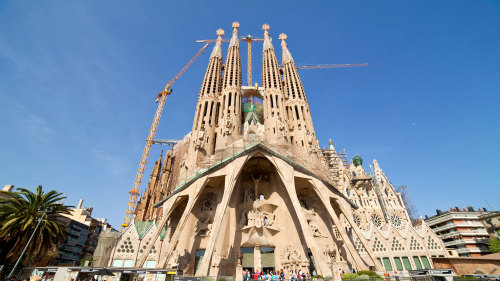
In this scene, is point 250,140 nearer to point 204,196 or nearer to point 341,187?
point 204,196

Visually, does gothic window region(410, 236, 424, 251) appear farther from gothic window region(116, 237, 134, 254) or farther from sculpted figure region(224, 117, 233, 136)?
gothic window region(116, 237, 134, 254)

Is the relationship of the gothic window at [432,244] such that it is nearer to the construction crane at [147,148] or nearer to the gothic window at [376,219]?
the gothic window at [376,219]

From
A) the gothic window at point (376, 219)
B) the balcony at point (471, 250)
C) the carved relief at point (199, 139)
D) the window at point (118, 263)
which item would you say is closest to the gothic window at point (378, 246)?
the gothic window at point (376, 219)

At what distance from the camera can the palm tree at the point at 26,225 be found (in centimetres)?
1854

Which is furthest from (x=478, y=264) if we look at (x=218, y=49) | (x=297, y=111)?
(x=218, y=49)

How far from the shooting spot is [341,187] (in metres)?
41.1

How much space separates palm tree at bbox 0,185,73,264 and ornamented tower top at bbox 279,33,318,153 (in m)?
26.3

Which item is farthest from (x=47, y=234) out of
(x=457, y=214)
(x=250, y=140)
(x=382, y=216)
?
(x=457, y=214)

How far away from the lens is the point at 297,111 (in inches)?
1339

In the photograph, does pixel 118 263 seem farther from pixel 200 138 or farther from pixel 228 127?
pixel 228 127

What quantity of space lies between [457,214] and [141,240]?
5516cm

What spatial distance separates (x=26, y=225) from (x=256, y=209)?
1947 cm

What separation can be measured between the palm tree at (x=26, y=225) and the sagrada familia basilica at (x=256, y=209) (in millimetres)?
6917

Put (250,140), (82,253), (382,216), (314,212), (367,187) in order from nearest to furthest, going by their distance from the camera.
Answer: (314,212) < (250,140) < (382,216) < (367,187) < (82,253)
